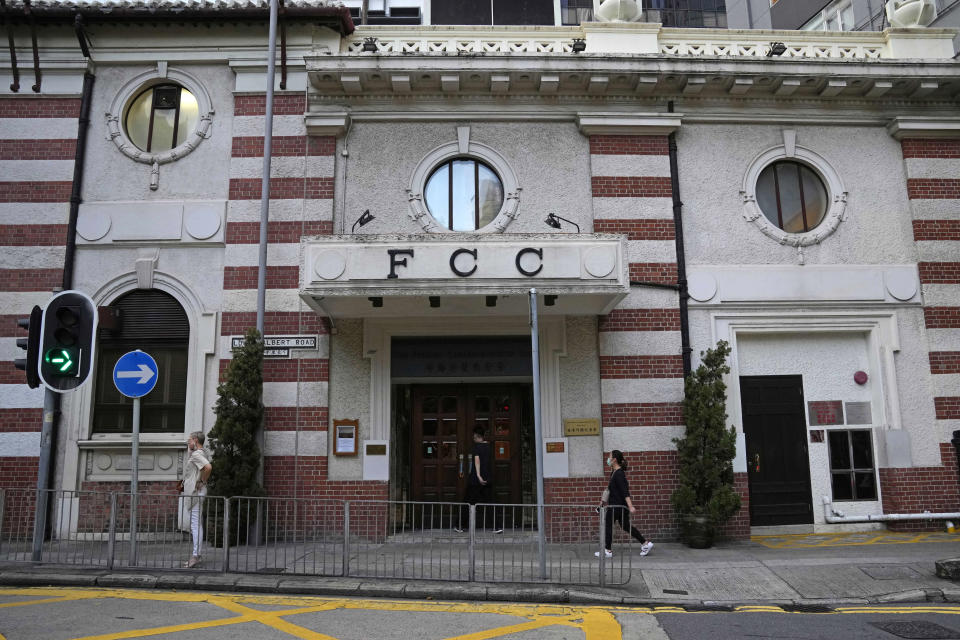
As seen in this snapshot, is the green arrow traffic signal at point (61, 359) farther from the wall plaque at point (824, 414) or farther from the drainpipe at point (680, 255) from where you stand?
the wall plaque at point (824, 414)

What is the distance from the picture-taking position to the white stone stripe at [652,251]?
12.2 metres

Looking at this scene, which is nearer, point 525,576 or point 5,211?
point 525,576

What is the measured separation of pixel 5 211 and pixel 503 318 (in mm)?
8961

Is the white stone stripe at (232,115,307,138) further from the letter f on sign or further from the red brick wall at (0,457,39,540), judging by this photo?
the red brick wall at (0,457,39,540)

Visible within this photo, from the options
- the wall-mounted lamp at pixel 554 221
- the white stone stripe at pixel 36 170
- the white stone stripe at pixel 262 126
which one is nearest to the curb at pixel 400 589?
the wall-mounted lamp at pixel 554 221

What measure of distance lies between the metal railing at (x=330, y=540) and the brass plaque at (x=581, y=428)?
1257mm

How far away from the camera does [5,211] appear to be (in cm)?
1221

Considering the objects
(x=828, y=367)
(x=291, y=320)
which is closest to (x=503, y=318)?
(x=291, y=320)

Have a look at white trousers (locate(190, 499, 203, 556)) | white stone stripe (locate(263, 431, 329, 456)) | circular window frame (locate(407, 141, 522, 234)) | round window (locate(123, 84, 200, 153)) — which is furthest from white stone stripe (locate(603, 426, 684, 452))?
round window (locate(123, 84, 200, 153))

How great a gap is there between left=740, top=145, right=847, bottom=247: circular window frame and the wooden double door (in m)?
5.25

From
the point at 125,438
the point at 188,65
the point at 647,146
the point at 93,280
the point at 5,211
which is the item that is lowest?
the point at 125,438

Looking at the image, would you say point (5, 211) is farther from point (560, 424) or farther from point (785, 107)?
point (785, 107)

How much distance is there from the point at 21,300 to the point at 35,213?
5.12ft

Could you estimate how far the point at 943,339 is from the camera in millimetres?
12188
